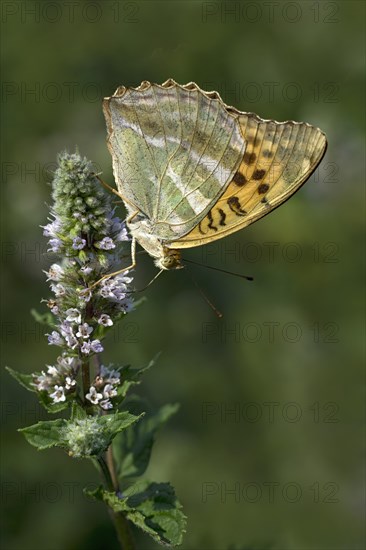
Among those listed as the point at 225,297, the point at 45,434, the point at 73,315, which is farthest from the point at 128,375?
the point at 225,297

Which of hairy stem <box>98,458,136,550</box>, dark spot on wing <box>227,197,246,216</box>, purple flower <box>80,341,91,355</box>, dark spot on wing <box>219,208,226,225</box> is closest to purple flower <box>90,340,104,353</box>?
purple flower <box>80,341,91,355</box>

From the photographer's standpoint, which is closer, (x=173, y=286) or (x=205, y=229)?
(x=205, y=229)

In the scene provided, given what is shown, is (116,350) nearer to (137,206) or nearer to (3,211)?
(3,211)

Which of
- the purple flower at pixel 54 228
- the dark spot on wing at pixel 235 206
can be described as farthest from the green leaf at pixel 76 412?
the dark spot on wing at pixel 235 206

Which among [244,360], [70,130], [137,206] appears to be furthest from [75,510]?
Answer: [70,130]

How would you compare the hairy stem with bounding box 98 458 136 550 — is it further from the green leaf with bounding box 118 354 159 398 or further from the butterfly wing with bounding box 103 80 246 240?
the butterfly wing with bounding box 103 80 246 240
